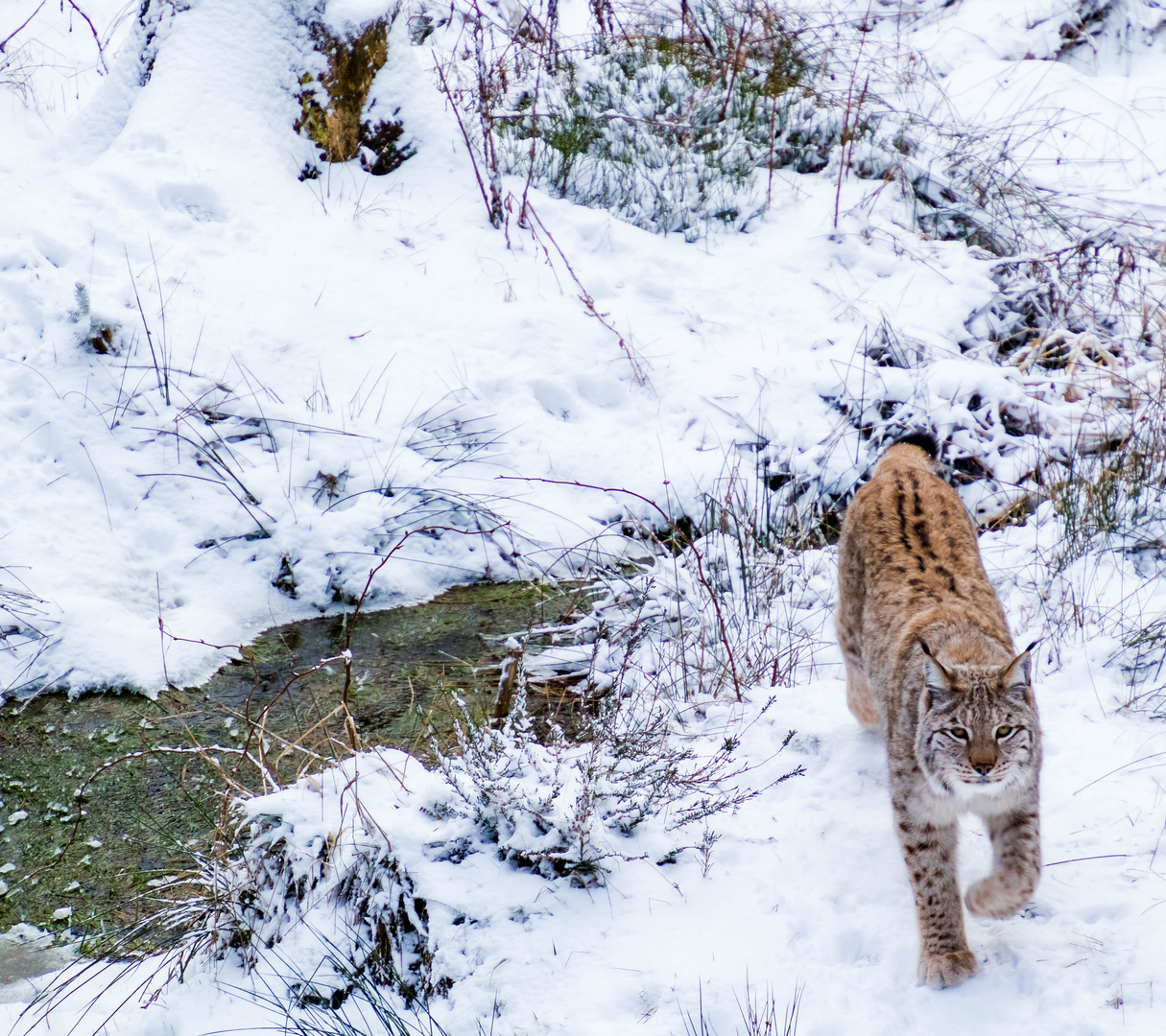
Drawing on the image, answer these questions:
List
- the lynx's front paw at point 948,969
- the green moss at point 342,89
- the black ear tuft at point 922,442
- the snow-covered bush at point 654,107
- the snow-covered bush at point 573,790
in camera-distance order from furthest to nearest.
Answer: the snow-covered bush at point 654,107, the green moss at point 342,89, the black ear tuft at point 922,442, the snow-covered bush at point 573,790, the lynx's front paw at point 948,969

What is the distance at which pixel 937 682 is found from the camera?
9.00 ft

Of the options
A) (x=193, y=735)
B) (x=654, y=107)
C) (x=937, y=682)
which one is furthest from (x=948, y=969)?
(x=654, y=107)

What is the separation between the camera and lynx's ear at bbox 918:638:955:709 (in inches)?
107

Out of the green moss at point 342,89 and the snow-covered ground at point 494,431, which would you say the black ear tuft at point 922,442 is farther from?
the green moss at point 342,89

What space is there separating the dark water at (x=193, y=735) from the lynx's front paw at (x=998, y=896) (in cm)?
186

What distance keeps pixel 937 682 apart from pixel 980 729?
15 cm

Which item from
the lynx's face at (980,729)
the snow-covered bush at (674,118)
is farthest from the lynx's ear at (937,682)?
the snow-covered bush at (674,118)

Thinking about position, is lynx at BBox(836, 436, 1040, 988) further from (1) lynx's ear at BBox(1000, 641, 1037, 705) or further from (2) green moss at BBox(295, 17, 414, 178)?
→ (2) green moss at BBox(295, 17, 414, 178)

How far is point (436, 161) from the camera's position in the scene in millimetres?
7355

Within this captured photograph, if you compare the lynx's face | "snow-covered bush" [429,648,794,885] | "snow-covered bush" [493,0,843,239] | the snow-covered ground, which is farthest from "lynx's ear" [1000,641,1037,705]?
"snow-covered bush" [493,0,843,239]

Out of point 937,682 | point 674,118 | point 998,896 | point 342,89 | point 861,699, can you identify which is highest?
point 342,89

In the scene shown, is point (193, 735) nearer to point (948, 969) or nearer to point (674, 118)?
point (948, 969)

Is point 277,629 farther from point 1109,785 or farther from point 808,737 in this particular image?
point 1109,785

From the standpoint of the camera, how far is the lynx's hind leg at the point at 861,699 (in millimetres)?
3660
